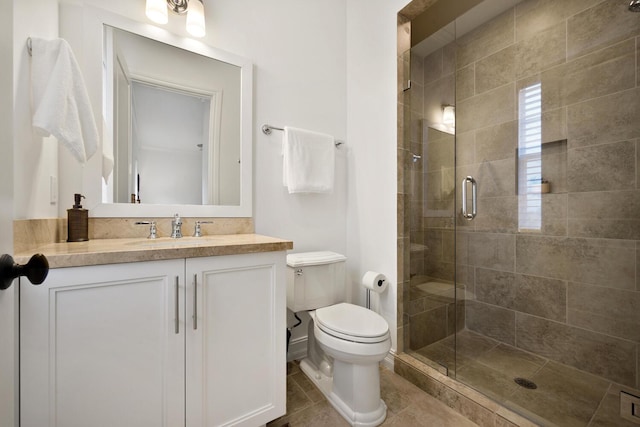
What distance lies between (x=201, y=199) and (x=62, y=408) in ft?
3.27

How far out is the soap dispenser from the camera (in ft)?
3.77

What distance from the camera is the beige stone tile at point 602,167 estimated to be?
4.86ft

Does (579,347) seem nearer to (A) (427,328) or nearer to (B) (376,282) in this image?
(A) (427,328)

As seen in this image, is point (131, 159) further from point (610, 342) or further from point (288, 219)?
point (610, 342)

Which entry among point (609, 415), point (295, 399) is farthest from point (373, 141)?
point (609, 415)

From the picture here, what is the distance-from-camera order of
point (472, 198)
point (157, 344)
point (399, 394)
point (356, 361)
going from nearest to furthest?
point (157, 344) < point (356, 361) < point (399, 394) < point (472, 198)

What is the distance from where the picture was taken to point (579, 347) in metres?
1.64

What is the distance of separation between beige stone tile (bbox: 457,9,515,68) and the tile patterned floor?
2378mm

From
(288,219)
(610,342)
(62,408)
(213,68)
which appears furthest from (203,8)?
(610,342)

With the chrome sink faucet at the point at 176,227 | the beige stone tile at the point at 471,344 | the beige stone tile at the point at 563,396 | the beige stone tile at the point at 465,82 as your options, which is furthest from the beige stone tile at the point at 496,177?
the chrome sink faucet at the point at 176,227

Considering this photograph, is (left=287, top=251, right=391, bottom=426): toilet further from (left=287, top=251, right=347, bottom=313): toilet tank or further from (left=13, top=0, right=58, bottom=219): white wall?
(left=13, top=0, right=58, bottom=219): white wall

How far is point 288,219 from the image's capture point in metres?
1.83

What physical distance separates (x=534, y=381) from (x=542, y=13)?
2.38m

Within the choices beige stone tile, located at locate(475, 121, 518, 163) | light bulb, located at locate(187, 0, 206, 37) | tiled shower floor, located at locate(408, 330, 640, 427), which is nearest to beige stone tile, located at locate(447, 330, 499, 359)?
tiled shower floor, located at locate(408, 330, 640, 427)
